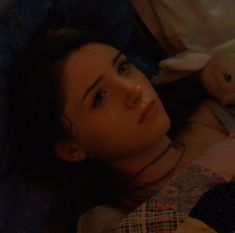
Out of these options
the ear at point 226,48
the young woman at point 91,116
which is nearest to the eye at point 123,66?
the young woman at point 91,116

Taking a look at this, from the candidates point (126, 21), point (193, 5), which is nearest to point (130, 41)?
point (126, 21)

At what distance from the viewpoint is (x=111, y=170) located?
3.54 feet

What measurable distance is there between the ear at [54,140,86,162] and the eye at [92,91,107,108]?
104 mm

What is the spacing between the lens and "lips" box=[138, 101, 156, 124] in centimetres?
94

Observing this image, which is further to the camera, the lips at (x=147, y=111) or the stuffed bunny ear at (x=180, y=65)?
the stuffed bunny ear at (x=180, y=65)

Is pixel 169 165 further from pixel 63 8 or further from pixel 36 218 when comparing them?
pixel 63 8

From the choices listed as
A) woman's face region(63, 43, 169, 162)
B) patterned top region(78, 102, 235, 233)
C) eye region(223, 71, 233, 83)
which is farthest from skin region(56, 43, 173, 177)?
eye region(223, 71, 233, 83)

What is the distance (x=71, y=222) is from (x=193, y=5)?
2.17 ft

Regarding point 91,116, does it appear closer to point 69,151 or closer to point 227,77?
point 69,151

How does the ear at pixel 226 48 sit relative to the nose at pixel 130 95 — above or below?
below

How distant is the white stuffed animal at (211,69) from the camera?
1133 mm

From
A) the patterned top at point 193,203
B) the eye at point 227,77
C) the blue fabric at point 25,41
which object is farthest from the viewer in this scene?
the eye at point 227,77

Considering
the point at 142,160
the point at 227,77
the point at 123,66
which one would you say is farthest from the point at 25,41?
the point at 227,77

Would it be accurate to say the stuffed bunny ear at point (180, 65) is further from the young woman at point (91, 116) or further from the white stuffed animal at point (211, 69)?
the young woman at point (91, 116)
